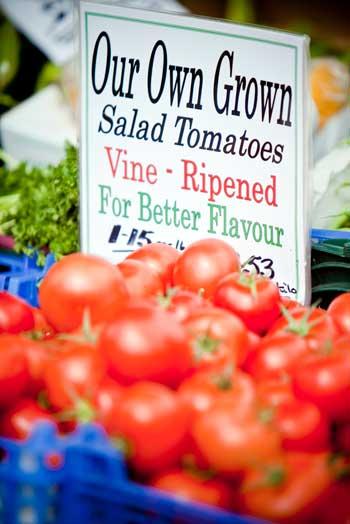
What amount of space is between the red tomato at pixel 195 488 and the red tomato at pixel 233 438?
0.09 feet

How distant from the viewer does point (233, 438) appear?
1.22 meters

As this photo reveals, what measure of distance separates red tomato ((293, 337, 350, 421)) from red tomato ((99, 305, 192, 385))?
0.20 metres

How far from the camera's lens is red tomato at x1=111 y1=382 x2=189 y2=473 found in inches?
48.8

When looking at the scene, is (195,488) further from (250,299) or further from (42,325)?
(42,325)

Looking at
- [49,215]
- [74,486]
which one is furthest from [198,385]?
[49,215]

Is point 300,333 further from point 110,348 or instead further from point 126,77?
point 126,77

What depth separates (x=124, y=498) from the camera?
122 centimetres

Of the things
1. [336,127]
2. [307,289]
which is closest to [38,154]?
[336,127]

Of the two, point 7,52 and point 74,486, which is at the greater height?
point 7,52

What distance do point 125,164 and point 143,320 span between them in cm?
79

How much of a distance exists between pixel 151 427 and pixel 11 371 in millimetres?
316

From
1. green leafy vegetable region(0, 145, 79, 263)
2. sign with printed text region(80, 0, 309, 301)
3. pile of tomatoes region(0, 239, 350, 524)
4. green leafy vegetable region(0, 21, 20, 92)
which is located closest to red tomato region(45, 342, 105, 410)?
pile of tomatoes region(0, 239, 350, 524)

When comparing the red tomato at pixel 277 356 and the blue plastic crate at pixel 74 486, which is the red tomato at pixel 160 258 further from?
the blue plastic crate at pixel 74 486

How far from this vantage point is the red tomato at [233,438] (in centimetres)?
122
